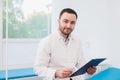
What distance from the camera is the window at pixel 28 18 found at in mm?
2768

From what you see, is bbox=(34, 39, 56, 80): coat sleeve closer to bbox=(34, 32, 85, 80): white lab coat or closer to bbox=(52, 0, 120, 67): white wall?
bbox=(34, 32, 85, 80): white lab coat

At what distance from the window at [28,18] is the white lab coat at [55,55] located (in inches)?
50.6

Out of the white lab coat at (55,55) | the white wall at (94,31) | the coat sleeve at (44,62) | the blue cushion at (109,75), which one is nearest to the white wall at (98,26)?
the white wall at (94,31)

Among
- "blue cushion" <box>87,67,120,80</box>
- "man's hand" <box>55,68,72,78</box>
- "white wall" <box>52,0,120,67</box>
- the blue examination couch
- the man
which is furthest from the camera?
"white wall" <box>52,0,120,67</box>

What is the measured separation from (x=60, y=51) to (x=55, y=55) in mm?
59

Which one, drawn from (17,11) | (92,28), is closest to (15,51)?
(17,11)

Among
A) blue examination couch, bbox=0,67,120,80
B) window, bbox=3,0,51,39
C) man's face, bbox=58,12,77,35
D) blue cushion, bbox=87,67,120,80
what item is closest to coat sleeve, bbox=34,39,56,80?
man's face, bbox=58,12,77,35

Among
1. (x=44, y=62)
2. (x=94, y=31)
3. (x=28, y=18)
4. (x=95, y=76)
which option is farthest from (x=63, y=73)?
(x=28, y=18)

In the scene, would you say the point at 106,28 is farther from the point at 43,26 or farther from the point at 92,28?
the point at 43,26

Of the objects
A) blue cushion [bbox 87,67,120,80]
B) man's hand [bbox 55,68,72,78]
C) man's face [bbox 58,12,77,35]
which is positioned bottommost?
blue cushion [bbox 87,67,120,80]

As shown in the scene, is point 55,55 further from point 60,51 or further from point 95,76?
point 95,76

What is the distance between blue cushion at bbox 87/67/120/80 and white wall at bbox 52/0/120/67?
0.43 ft

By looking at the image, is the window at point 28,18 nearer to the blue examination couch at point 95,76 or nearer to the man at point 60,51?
the blue examination couch at point 95,76

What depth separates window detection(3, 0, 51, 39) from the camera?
277 centimetres
